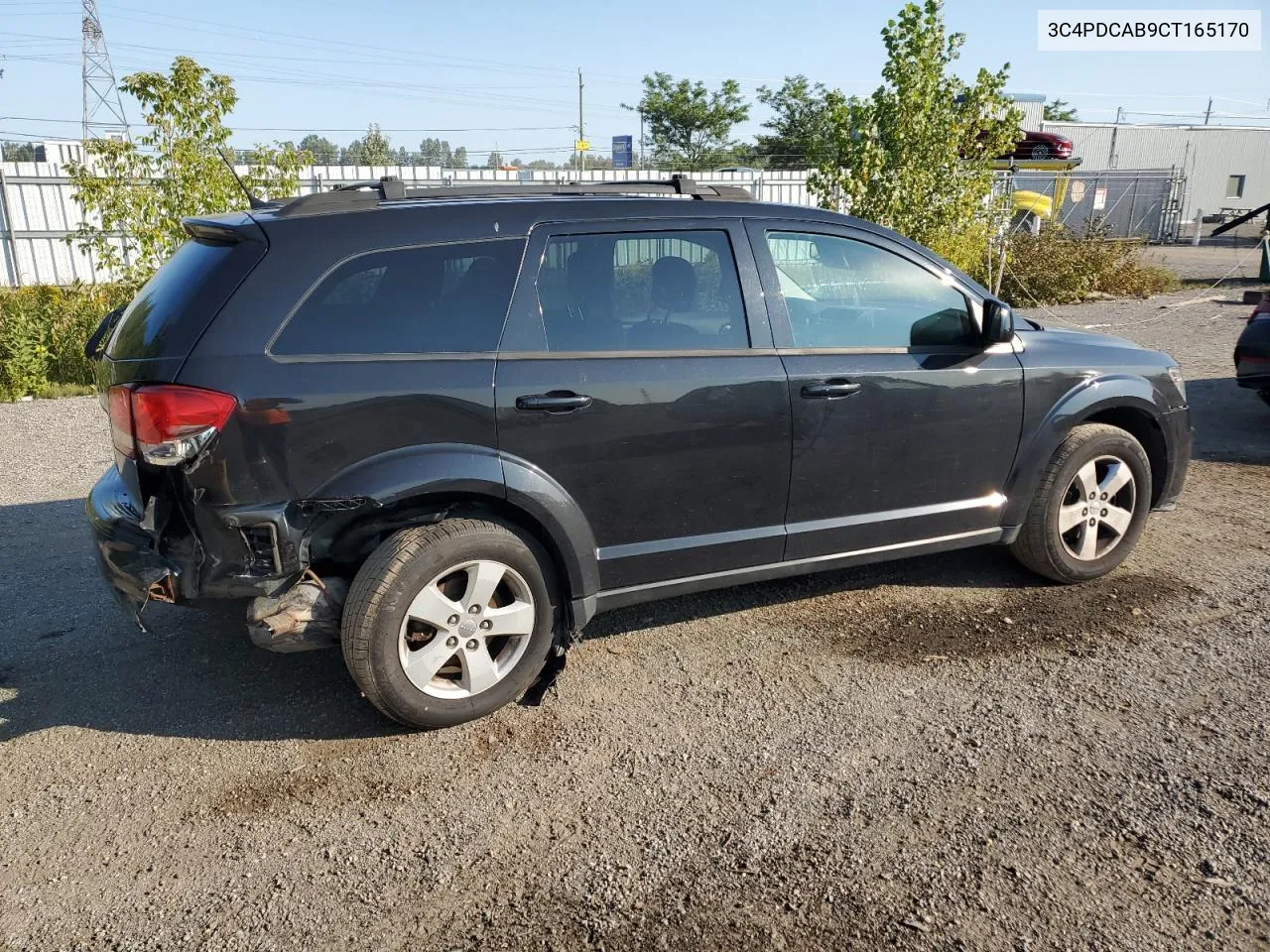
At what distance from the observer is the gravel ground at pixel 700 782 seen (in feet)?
9.11

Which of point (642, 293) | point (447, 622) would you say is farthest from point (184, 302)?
point (642, 293)

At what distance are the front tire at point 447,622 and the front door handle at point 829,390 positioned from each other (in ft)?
4.36

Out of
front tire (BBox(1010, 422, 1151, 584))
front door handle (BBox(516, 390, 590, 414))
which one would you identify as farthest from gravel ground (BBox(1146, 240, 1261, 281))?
front door handle (BBox(516, 390, 590, 414))

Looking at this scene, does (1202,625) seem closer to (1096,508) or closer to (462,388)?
(1096,508)

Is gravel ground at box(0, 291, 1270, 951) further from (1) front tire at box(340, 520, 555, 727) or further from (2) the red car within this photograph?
(2) the red car

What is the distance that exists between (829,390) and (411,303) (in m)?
1.77

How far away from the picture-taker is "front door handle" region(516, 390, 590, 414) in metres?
3.71

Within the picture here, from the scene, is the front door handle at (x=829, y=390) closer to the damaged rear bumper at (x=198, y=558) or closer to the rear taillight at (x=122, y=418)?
the damaged rear bumper at (x=198, y=558)

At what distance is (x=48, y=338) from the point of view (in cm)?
1066

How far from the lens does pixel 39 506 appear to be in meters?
6.50

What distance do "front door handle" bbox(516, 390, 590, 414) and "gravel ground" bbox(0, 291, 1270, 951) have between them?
1.19 meters

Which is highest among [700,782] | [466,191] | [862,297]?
[466,191]

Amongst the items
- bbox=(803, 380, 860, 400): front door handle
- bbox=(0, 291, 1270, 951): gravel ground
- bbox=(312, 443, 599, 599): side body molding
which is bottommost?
bbox=(0, 291, 1270, 951): gravel ground

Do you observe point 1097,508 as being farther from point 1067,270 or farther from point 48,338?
point 1067,270
